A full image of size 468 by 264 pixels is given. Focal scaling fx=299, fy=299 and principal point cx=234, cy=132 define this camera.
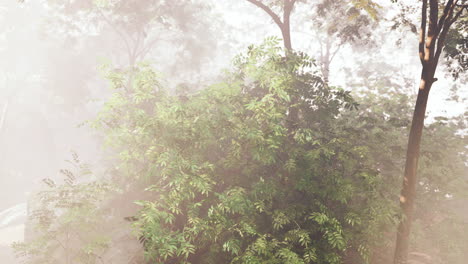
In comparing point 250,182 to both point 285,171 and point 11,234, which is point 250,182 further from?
point 11,234

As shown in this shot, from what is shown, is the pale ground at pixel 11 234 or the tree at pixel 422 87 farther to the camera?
the pale ground at pixel 11 234

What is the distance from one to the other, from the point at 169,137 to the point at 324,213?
409 centimetres

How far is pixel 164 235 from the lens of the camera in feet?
19.2

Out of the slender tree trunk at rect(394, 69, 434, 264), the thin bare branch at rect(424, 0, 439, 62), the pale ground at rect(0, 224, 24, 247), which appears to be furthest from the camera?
the pale ground at rect(0, 224, 24, 247)

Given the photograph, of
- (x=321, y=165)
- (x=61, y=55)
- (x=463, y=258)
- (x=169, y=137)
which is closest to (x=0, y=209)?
(x=61, y=55)

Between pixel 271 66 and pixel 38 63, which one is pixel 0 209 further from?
pixel 271 66

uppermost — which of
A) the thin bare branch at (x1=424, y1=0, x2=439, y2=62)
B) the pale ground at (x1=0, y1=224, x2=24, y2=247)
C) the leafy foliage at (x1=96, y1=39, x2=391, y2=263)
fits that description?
the thin bare branch at (x1=424, y1=0, x2=439, y2=62)

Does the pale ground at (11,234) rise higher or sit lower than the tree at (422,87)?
lower

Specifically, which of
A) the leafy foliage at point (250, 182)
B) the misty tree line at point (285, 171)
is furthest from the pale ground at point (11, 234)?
the leafy foliage at point (250, 182)

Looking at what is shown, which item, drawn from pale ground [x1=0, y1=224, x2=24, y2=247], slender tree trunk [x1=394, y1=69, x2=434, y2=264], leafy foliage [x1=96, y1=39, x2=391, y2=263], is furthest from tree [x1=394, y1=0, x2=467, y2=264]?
pale ground [x1=0, y1=224, x2=24, y2=247]

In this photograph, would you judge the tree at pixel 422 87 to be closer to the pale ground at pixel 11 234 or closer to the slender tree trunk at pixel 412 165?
the slender tree trunk at pixel 412 165

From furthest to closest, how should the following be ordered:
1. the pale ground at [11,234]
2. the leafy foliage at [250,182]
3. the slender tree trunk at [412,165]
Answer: the pale ground at [11,234], the slender tree trunk at [412,165], the leafy foliage at [250,182]

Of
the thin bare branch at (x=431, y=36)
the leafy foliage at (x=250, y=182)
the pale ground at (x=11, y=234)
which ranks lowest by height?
the pale ground at (x=11, y=234)

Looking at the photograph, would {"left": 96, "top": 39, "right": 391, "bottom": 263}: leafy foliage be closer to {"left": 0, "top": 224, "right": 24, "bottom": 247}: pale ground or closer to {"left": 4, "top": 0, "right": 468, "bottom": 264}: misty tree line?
{"left": 4, "top": 0, "right": 468, "bottom": 264}: misty tree line
